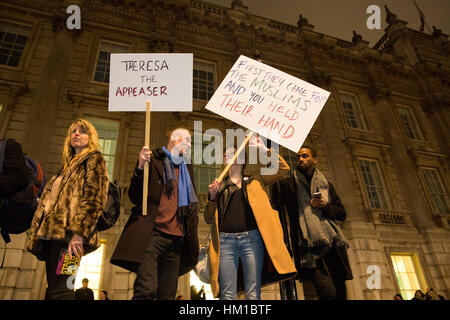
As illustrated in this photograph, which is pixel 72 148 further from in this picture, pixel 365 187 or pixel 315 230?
pixel 365 187

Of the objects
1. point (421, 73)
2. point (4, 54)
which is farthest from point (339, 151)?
point (4, 54)

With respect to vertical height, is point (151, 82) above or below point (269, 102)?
above

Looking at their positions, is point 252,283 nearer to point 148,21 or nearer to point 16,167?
point 16,167

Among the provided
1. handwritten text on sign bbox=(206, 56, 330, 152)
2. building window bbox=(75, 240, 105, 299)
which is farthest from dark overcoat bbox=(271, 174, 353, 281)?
building window bbox=(75, 240, 105, 299)

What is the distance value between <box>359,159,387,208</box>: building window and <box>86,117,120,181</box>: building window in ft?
33.9

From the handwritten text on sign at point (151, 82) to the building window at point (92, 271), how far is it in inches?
241

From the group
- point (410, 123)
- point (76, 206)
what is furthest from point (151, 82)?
point (410, 123)

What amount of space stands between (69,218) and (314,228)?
2.31 m

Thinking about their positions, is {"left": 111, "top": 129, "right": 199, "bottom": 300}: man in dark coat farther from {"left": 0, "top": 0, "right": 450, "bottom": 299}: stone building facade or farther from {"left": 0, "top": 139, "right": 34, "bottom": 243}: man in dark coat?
{"left": 0, "top": 0, "right": 450, "bottom": 299}: stone building facade

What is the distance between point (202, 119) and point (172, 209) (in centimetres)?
854

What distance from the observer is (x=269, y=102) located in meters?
3.42

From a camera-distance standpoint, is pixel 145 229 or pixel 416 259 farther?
pixel 416 259

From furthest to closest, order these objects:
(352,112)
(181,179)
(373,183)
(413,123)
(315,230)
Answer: (413,123), (352,112), (373,183), (181,179), (315,230)
